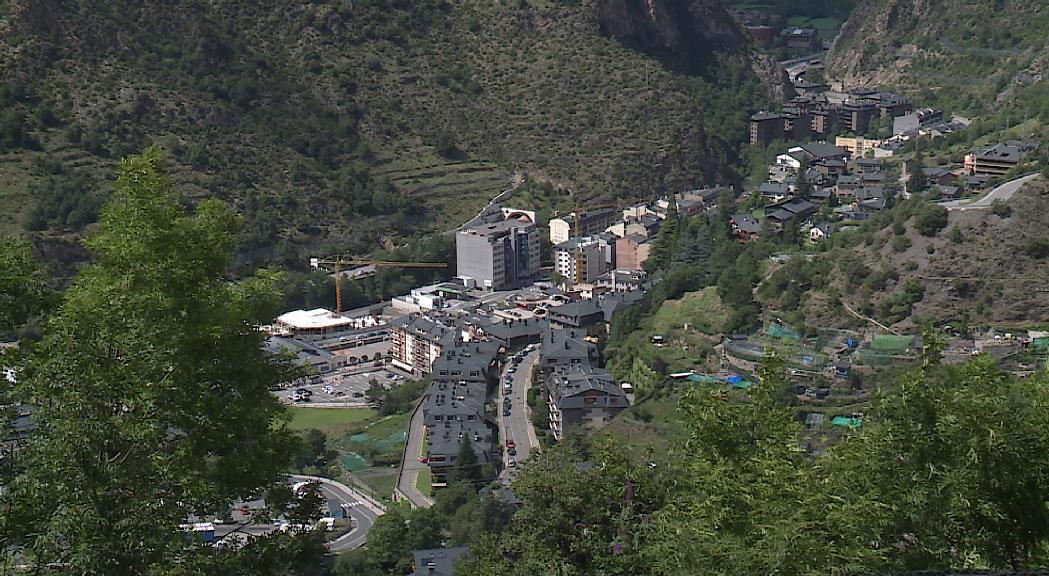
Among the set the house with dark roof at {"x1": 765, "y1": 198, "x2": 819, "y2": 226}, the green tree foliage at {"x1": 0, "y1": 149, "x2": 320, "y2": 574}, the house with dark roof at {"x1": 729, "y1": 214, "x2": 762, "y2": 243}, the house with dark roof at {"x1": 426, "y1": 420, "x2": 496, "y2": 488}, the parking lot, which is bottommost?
the parking lot

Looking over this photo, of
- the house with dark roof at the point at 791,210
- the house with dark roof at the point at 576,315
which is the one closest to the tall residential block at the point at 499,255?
the house with dark roof at the point at 576,315

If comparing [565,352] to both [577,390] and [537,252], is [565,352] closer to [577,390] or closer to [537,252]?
[577,390]

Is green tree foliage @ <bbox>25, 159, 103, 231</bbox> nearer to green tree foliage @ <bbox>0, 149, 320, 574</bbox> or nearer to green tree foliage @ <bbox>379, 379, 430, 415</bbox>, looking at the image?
green tree foliage @ <bbox>379, 379, 430, 415</bbox>

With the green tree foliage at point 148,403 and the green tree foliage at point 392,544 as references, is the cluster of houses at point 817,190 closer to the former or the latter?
the green tree foliage at point 392,544

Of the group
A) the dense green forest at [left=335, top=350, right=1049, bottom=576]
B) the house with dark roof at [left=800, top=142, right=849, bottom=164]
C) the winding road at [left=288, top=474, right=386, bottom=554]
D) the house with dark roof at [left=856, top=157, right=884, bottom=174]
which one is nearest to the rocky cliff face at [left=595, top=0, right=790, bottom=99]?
the house with dark roof at [left=800, top=142, right=849, bottom=164]

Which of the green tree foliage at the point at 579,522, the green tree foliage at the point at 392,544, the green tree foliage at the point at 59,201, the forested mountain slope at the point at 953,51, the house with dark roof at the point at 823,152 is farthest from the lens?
the forested mountain slope at the point at 953,51

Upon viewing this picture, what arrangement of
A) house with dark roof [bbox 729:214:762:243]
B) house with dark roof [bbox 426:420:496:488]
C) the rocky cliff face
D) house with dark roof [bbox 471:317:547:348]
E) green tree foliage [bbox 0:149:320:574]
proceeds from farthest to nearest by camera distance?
the rocky cliff face < house with dark roof [bbox 729:214:762:243] < house with dark roof [bbox 471:317:547:348] < house with dark roof [bbox 426:420:496:488] < green tree foliage [bbox 0:149:320:574]

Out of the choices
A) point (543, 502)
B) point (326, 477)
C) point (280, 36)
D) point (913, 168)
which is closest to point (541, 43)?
point (280, 36)

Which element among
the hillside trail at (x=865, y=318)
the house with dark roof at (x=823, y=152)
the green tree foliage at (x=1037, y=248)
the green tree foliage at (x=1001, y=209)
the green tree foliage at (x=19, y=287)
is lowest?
the hillside trail at (x=865, y=318)
